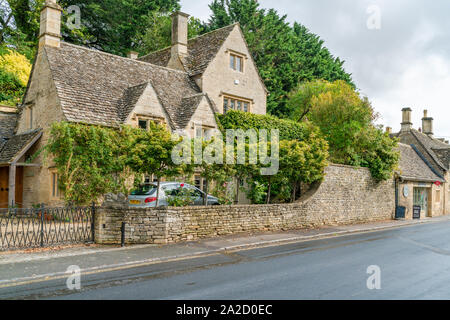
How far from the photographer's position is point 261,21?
40938mm

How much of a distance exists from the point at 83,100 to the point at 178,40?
1061 centimetres

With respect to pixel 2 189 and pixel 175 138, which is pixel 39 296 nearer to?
pixel 175 138

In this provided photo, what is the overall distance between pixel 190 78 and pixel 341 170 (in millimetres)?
11379

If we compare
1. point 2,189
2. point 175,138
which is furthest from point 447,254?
point 2,189

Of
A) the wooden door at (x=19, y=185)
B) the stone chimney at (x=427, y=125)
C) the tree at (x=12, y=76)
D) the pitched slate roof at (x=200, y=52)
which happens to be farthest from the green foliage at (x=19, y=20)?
the stone chimney at (x=427, y=125)

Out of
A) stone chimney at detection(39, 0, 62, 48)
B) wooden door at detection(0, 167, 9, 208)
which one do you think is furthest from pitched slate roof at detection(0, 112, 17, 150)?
stone chimney at detection(39, 0, 62, 48)

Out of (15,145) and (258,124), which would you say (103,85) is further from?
(258,124)

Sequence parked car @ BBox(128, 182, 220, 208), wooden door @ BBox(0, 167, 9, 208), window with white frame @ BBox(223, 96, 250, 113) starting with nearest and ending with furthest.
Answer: parked car @ BBox(128, 182, 220, 208) → wooden door @ BBox(0, 167, 9, 208) → window with white frame @ BBox(223, 96, 250, 113)

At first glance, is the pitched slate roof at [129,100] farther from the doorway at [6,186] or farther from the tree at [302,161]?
the tree at [302,161]

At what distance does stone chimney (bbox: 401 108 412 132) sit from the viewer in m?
41.5

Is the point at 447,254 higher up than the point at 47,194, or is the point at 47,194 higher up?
the point at 47,194

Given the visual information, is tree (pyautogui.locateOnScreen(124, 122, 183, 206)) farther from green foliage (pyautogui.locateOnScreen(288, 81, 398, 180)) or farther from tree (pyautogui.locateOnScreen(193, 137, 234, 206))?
green foliage (pyautogui.locateOnScreen(288, 81, 398, 180))

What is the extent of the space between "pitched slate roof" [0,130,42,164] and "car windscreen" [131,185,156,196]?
665cm

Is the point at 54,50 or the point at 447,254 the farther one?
the point at 54,50
